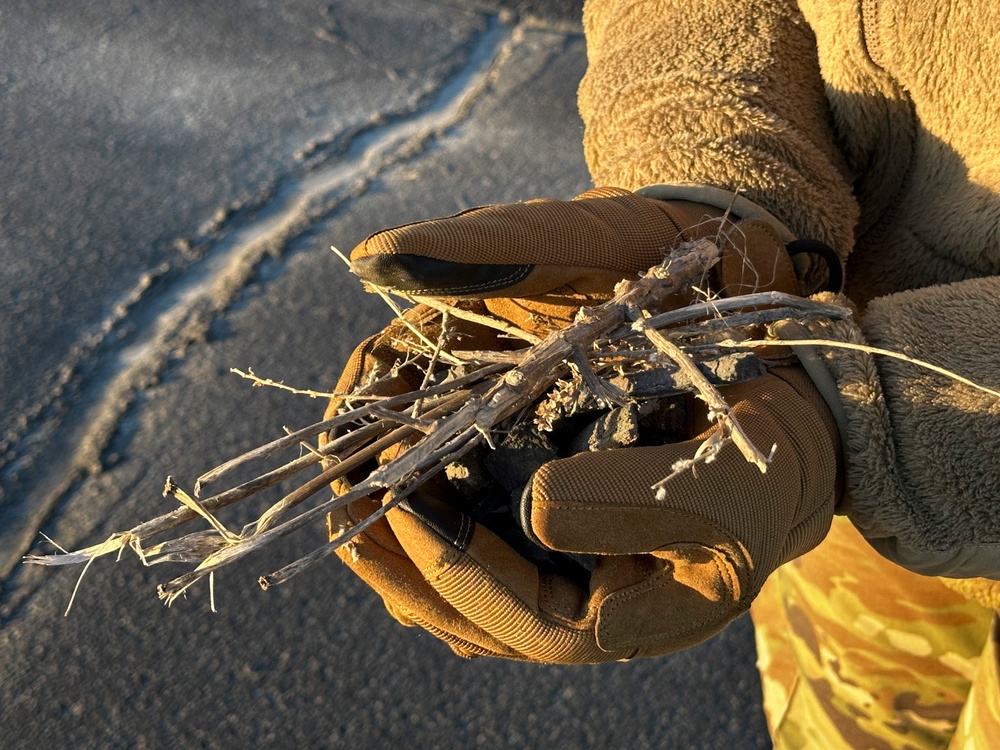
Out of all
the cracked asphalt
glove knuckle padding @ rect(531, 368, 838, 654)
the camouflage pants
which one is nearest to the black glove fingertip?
glove knuckle padding @ rect(531, 368, 838, 654)

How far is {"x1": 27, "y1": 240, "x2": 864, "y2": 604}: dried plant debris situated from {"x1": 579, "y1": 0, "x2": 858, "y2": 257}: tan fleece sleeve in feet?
0.66

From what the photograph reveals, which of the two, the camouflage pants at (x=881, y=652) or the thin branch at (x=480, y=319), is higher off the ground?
the thin branch at (x=480, y=319)

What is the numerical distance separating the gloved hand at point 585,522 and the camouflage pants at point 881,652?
55 cm

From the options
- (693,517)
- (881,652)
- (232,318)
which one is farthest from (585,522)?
(232,318)

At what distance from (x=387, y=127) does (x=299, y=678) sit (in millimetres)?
2448

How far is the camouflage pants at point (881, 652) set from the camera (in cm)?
151

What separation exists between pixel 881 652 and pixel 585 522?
3.19ft

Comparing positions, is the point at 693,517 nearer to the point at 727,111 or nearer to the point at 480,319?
the point at 480,319

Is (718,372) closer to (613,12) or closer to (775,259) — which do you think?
(775,259)

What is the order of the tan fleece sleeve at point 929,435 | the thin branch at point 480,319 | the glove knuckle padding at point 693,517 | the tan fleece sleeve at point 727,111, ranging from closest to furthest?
the glove knuckle padding at point 693,517 < the tan fleece sleeve at point 929,435 < the thin branch at point 480,319 < the tan fleece sleeve at point 727,111

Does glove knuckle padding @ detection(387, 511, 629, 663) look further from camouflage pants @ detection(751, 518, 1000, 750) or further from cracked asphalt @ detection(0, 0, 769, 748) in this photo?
cracked asphalt @ detection(0, 0, 769, 748)

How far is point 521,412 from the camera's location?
1.13 metres

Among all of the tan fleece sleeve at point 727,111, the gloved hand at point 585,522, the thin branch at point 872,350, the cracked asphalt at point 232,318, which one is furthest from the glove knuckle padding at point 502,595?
the cracked asphalt at point 232,318

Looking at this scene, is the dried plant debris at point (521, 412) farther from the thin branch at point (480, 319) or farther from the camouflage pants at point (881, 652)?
the camouflage pants at point (881, 652)
